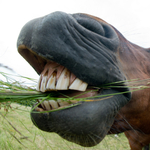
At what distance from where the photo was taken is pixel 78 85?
1157 mm

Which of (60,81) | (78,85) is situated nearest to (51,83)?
(60,81)

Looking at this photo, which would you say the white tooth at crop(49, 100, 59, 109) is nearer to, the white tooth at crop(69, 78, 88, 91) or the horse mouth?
the horse mouth

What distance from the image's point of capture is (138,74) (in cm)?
168

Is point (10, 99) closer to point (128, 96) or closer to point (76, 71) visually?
point (76, 71)

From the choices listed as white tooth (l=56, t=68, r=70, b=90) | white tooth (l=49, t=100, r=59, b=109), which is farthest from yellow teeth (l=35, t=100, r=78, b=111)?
white tooth (l=56, t=68, r=70, b=90)

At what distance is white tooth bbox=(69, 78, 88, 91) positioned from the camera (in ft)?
3.75

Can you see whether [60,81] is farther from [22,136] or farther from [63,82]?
[22,136]

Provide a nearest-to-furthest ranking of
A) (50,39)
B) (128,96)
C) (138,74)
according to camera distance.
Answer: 1. (50,39)
2. (128,96)
3. (138,74)

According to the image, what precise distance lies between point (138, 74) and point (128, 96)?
1.38 ft

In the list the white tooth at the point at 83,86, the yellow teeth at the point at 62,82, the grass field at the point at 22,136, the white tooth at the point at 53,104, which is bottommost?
the grass field at the point at 22,136

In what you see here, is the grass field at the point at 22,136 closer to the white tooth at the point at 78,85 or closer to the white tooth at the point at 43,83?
the white tooth at the point at 43,83

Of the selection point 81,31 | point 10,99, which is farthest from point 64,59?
point 10,99

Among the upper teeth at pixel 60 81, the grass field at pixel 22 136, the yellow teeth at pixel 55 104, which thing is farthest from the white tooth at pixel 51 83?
the grass field at pixel 22 136

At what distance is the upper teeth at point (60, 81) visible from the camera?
1144mm
